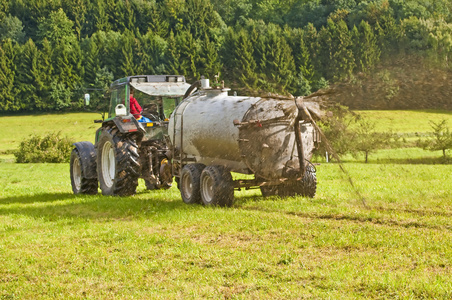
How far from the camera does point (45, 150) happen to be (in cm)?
4378

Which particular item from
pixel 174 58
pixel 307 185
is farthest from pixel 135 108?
pixel 174 58

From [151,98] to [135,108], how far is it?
66 cm

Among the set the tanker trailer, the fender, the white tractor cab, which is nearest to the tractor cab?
the white tractor cab

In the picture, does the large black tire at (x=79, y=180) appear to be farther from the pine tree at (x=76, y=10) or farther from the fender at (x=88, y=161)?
the pine tree at (x=76, y=10)

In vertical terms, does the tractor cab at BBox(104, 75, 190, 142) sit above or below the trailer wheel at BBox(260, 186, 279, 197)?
above

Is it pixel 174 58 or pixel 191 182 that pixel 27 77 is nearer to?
pixel 174 58

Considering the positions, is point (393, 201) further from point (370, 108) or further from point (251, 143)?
point (251, 143)

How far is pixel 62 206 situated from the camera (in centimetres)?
1568

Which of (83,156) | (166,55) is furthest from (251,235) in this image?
(166,55)

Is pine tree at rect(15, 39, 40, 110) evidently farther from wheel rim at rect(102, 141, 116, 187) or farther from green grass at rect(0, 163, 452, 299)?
green grass at rect(0, 163, 452, 299)

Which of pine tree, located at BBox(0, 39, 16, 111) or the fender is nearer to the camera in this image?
the fender

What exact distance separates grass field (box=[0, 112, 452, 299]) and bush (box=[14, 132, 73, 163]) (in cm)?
2848

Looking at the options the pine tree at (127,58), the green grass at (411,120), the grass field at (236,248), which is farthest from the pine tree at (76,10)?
the grass field at (236,248)

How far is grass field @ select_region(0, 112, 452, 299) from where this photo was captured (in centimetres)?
730
